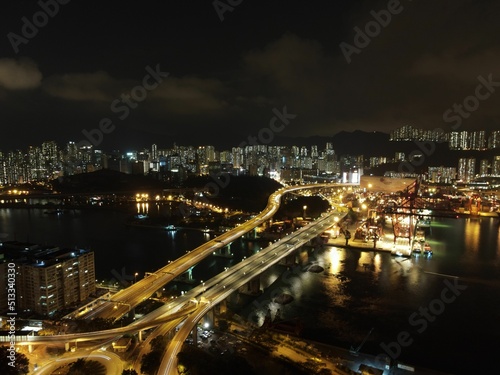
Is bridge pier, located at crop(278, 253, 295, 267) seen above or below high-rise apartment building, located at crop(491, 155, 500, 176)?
below

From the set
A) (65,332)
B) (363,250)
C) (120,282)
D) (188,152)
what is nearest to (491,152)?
(363,250)

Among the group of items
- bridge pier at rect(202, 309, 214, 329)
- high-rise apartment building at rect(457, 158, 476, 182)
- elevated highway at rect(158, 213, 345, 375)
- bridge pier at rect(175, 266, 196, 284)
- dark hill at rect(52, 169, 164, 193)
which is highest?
high-rise apartment building at rect(457, 158, 476, 182)

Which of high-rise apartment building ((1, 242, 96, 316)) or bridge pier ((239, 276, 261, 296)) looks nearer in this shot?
high-rise apartment building ((1, 242, 96, 316))

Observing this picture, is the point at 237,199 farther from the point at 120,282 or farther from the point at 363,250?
the point at 120,282

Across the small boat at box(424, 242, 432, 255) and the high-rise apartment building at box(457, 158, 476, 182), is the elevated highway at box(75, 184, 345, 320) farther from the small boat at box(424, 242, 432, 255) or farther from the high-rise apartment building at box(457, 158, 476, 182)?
the high-rise apartment building at box(457, 158, 476, 182)

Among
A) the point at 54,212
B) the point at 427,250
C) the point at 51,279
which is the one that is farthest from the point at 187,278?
the point at 54,212

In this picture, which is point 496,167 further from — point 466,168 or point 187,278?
point 187,278

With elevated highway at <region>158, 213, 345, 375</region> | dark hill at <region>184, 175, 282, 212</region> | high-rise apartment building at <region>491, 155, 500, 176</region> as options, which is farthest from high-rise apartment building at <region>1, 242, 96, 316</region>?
high-rise apartment building at <region>491, 155, 500, 176</region>

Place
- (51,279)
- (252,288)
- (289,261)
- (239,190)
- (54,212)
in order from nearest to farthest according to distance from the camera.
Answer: (51,279)
(252,288)
(289,261)
(54,212)
(239,190)

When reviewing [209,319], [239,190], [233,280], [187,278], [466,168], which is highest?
[466,168]

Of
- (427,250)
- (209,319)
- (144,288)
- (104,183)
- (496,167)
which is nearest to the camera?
(209,319)

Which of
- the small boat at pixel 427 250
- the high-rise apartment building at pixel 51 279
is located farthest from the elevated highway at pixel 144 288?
the small boat at pixel 427 250
